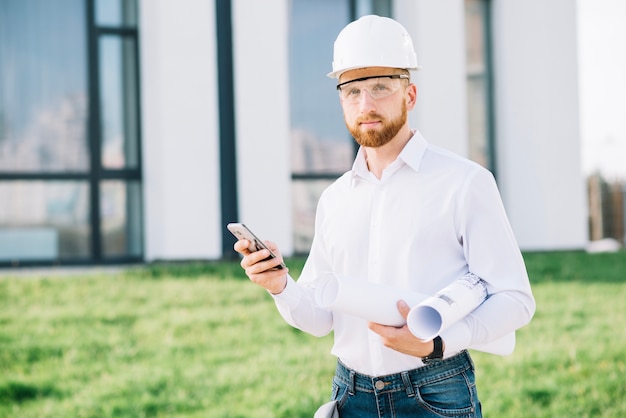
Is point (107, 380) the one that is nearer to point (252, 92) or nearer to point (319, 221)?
point (319, 221)

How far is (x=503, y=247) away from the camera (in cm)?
211

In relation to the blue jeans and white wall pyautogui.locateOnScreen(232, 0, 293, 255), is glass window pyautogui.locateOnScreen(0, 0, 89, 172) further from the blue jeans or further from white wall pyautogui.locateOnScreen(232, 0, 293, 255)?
the blue jeans

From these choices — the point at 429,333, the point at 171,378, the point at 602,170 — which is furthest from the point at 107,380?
the point at 602,170

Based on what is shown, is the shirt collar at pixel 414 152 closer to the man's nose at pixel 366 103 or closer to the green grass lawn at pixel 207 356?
the man's nose at pixel 366 103

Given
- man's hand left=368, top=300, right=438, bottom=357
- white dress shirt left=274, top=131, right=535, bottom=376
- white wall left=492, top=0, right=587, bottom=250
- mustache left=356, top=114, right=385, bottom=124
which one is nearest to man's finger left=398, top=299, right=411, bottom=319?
man's hand left=368, top=300, right=438, bottom=357

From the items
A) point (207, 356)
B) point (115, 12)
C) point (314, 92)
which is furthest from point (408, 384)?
point (314, 92)

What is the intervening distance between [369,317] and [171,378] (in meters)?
3.39

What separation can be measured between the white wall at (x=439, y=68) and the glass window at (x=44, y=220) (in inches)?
180

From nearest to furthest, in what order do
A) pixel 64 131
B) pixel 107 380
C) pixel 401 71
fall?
pixel 401 71
pixel 107 380
pixel 64 131

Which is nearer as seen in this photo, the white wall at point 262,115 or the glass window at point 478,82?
the white wall at point 262,115

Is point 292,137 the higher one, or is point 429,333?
point 292,137

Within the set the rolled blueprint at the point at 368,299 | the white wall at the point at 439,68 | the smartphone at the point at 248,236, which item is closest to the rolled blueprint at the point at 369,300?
the rolled blueprint at the point at 368,299

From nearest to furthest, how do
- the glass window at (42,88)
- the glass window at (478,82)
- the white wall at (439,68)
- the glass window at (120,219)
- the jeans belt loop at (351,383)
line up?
1. the jeans belt loop at (351,383)
2. the glass window at (42,88)
3. the glass window at (120,219)
4. the white wall at (439,68)
5. the glass window at (478,82)

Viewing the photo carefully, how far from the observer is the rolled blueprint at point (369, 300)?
6.48 feet
